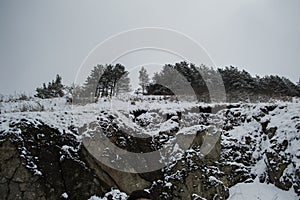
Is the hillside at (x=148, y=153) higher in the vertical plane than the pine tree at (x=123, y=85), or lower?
lower

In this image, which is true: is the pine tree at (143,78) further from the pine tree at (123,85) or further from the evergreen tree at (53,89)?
the evergreen tree at (53,89)

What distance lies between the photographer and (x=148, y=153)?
26.5 feet

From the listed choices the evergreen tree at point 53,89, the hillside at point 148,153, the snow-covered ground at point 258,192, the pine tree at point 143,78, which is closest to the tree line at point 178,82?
the evergreen tree at point 53,89

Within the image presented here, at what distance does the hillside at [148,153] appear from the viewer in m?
6.19

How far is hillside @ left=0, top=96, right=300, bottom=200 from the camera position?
6.19 metres

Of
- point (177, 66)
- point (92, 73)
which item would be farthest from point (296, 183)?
point (92, 73)

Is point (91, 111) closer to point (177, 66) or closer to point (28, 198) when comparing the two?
point (28, 198)

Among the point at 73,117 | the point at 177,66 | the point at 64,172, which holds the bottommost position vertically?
the point at 64,172

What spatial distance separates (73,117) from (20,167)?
7.26 feet

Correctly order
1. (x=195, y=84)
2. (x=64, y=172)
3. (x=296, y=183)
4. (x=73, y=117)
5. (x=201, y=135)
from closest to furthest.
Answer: (x=64, y=172) → (x=296, y=183) → (x=73, y=117) → (x=201, y=135) → (x=195, y=84)

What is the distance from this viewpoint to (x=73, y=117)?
7773mm

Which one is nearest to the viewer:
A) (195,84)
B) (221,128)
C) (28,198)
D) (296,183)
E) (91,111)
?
(28,198)

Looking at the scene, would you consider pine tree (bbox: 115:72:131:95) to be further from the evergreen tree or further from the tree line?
the evergreen tree

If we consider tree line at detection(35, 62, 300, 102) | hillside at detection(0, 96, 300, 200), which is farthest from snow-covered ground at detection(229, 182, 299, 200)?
tree line at detection(35, 62, 300, 102)
